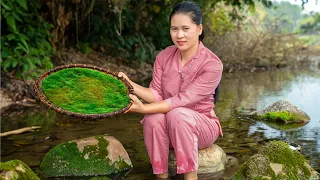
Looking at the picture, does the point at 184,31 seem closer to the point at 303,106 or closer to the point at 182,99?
the point at 182,99

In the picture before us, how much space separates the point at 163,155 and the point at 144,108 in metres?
0.46

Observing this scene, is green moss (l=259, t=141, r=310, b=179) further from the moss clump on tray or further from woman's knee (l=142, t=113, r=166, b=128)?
the moss clump on tray

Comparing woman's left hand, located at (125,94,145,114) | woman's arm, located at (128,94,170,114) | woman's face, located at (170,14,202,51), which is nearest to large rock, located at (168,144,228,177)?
woman's arm, located at (128,94,170,114)

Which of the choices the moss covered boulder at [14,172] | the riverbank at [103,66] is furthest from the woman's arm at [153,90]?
the riverbank at [103,66]

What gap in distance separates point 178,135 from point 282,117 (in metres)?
3.24

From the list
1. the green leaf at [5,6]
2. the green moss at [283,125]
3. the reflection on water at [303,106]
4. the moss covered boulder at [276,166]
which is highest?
the green leaf at [5,6]

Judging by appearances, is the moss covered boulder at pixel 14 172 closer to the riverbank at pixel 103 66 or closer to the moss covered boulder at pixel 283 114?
the riverbank at pixel 103 66

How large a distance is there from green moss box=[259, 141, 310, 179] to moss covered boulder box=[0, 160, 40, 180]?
1809mm

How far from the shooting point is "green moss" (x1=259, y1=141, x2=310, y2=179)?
362 centimetres

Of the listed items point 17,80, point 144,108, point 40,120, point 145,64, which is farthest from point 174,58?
point 145,64

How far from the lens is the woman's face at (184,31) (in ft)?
11.9

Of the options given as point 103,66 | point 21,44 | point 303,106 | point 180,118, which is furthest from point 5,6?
point 180,118

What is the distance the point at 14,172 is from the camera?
128 inches

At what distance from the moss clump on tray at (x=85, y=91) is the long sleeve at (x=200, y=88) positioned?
1.36ft
